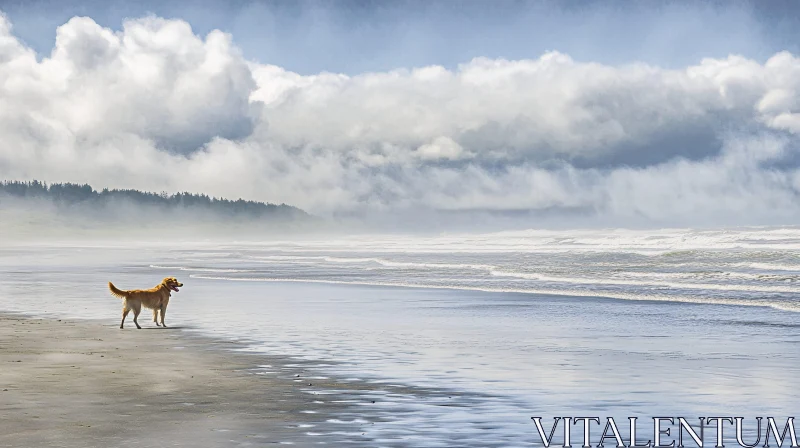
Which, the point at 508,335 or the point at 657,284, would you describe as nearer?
the point at 508,335

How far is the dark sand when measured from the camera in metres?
10.1

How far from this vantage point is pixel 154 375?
48.9ft

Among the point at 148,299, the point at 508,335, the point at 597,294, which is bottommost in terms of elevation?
the point at 508,335

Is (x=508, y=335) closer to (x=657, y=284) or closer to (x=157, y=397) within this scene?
(x=157, y=397)

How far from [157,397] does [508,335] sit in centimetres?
973

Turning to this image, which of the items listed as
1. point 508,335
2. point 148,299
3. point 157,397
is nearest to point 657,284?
point 508,335

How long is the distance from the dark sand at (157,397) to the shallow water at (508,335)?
70 cm

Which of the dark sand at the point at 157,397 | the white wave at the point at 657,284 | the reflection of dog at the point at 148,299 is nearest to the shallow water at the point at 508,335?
the white wave at the point at 657,284

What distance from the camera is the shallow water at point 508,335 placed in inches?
468

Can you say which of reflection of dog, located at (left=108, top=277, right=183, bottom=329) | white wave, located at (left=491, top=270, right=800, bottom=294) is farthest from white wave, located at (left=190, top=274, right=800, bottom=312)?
reflection of dog, located at (left=108, top=277, right=183, bottom=329)

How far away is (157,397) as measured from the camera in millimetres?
12680

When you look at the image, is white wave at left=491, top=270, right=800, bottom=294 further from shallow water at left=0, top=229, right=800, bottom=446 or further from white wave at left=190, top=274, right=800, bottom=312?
white wave at left=190, top=274, right=800, bottom=312

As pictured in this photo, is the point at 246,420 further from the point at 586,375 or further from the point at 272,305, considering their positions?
the point at 272,305

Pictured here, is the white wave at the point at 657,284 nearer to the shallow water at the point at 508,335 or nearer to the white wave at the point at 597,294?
the shallow water at the point at 508,335
